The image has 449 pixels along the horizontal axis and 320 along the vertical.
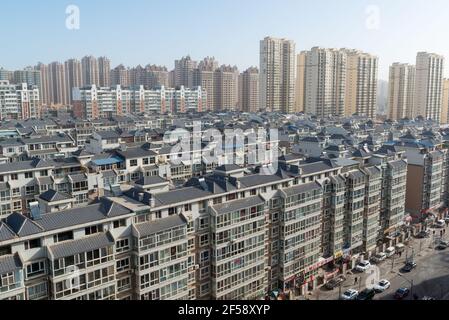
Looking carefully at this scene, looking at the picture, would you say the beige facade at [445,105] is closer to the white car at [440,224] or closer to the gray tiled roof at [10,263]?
the white car at [440,224]

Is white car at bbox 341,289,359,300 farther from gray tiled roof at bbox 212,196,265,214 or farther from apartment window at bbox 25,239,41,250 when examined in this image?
apartment window at bbox 25,239,41,250

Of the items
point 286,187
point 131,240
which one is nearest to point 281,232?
point 286,187

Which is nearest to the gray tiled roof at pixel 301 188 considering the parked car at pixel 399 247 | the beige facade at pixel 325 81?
the parked car at pixel 399 247

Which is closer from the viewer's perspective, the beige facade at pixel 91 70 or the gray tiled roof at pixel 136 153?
the gray tiled roof at pixel 136 153

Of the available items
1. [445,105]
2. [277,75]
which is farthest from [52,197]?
[445,105]

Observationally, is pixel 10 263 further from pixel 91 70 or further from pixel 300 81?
pixel 91 70

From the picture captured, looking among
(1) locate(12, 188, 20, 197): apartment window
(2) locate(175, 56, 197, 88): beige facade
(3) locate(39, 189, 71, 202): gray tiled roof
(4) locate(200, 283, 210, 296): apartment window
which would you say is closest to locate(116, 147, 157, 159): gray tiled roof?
(1) locate(12, 188, 20, 197): apartment window
